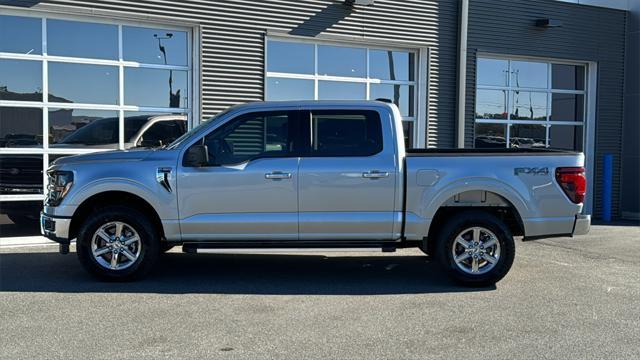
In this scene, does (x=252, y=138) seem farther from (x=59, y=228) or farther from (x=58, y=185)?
(x=59, y=228)

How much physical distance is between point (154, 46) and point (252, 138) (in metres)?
4.50

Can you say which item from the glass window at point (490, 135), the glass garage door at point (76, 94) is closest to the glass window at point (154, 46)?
the glass garage door at point (76, 94)

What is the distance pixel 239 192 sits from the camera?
22.8 ft

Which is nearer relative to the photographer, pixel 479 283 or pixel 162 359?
pixel 162 359

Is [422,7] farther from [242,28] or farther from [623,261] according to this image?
[623,261]

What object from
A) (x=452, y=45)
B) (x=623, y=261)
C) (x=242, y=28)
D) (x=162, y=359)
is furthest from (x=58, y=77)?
(x=623, y=261)

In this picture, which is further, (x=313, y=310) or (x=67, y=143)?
(x=67, y=143)

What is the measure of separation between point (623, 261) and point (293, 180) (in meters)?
5.35

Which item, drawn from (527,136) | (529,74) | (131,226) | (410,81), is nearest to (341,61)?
(410,81)

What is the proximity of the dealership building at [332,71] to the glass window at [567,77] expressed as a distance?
0.09ft

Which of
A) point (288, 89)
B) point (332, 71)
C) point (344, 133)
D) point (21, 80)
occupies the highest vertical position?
point (332, 71)

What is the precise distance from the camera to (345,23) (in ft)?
39.2

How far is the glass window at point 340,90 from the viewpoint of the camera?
12.1 metres

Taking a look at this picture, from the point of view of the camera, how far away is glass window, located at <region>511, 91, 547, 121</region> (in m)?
14.1
